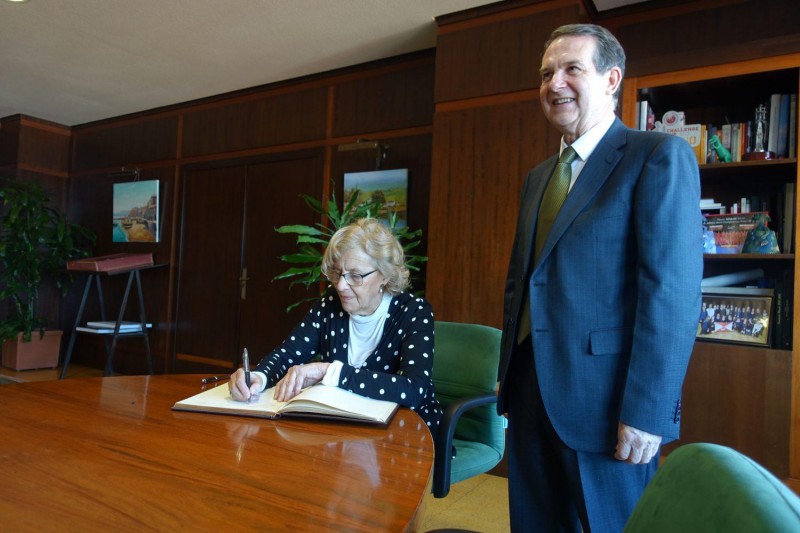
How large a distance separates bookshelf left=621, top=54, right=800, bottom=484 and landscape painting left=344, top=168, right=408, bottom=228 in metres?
1.64

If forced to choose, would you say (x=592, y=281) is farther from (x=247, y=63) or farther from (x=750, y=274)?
(x=247, y=63)

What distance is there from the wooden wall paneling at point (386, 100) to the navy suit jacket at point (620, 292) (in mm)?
2758

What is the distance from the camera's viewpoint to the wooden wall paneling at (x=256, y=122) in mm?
4520

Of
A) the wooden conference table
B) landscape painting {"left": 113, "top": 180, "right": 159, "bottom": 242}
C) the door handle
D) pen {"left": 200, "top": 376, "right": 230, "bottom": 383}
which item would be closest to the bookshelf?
the wooden conference table

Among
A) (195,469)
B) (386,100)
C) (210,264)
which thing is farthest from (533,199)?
(210,264)

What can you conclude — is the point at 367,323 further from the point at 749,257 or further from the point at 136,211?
the point at 136,211

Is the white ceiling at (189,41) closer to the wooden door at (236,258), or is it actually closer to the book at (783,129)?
the wooden door at (236,258)

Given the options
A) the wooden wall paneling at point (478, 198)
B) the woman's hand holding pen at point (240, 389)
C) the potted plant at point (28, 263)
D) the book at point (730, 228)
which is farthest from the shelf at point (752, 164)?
the potted plant at point (28, 263)

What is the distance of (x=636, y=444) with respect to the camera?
1.12 meters

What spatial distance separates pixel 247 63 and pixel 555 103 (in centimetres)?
355

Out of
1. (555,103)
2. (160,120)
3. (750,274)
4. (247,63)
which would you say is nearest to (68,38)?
(247,63)

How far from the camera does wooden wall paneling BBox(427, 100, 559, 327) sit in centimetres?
305

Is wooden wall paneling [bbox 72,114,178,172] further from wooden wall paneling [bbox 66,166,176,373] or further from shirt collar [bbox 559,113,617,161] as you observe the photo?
shirt collar [bbox 559,113,617,161]

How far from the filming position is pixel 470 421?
1.92 metres
